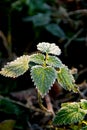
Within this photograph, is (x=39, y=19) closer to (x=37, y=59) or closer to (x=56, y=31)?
(x=56, y=31)

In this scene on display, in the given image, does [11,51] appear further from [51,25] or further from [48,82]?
[48,82]

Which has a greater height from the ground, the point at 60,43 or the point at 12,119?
the point at 60,43

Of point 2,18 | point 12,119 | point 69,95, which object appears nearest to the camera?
point 12,119

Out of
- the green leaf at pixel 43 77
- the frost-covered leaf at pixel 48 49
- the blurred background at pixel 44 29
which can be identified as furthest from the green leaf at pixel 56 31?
the green leaf at pixel 43 77

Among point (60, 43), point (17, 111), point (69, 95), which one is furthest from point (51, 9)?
point (17, 111)

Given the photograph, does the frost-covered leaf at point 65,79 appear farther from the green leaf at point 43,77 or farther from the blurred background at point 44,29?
the blurred background at point 44,29

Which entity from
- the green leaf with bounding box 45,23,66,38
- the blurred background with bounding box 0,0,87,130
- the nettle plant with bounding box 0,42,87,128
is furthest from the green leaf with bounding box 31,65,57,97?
the green leaf with bounding box 45,23,66,38

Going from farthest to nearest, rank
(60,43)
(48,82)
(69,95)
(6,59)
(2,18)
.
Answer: (2,18)
(60,43)
(6,59)
(69,95)
(48,82)
